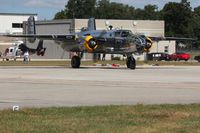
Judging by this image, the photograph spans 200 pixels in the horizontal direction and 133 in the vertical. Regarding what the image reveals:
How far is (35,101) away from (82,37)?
84.5 feet

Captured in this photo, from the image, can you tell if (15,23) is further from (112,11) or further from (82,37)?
(82,37)

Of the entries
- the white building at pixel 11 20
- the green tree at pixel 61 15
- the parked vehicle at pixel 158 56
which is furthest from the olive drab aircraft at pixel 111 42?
the green tree at pixel 61 15

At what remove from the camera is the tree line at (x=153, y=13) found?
146375 millimetres

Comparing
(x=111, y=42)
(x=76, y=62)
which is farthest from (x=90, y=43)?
(x=76, y=62)

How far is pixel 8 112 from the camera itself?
12.9 meters

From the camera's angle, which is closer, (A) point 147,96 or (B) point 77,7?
(A) point 147,96

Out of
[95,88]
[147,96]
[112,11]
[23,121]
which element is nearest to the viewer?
[23,121]

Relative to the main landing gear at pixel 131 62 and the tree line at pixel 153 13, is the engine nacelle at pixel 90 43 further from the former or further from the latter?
the tree line at pixel 153 13

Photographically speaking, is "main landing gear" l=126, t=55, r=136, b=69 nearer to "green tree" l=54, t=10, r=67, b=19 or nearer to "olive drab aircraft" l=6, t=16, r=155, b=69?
"olive drab aircraft" l=6, t=16, r=155, b=69

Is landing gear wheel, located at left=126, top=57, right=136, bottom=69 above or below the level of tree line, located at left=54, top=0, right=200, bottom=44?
below

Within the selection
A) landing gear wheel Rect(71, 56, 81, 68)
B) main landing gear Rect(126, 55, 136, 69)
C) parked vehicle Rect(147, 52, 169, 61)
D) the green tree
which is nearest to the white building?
the green tree

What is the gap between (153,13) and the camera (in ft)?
595

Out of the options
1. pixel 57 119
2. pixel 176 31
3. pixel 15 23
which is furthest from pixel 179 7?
pixel 57 119

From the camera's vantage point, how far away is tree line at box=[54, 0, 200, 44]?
480 ft
